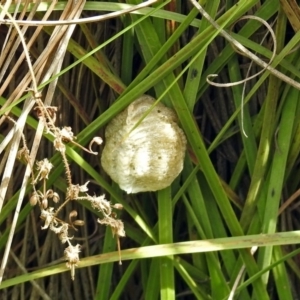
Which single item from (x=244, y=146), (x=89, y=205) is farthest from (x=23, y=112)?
(x=244, y=146)

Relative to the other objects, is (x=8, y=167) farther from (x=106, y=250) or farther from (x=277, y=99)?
(x=277, y=99)

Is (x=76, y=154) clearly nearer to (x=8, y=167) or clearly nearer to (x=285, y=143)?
(x=8, y=167)

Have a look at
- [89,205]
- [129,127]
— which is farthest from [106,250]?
[129,127]

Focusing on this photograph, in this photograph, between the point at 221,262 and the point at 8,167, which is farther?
the point at 221,262

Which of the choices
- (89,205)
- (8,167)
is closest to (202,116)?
(89,205)

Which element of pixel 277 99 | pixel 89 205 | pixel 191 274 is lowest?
pixel 191 274

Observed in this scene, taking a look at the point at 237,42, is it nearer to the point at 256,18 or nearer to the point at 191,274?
the point at 256,18

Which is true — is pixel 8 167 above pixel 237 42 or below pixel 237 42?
below

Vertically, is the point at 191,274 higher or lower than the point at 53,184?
lower

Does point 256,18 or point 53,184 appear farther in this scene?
point 53,184
